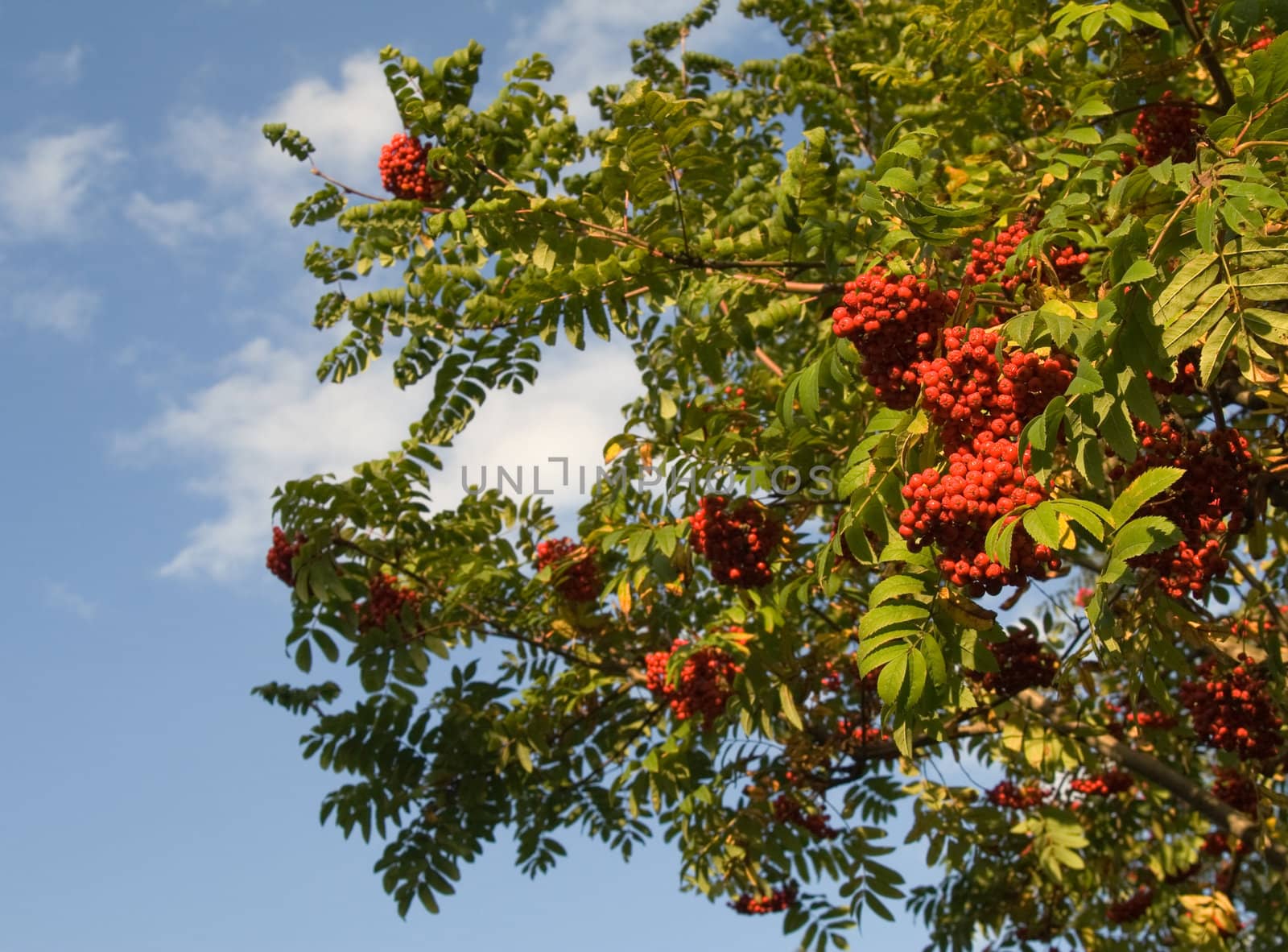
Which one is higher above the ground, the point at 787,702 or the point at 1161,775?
the point at 787,702

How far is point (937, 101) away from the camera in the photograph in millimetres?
5812

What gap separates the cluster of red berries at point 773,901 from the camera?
770cm

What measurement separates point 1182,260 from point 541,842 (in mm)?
5053

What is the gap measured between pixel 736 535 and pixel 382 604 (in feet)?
8.00

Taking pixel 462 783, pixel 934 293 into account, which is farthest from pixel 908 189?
pixel 462 783

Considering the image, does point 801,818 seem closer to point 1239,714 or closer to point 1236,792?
point 1236,792

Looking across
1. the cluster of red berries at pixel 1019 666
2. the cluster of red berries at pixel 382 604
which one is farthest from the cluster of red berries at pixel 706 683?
the cluster of red berries at pixel 382 604

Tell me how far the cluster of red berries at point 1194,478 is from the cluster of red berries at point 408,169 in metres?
3.52

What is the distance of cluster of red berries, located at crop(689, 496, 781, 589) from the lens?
4219 mm

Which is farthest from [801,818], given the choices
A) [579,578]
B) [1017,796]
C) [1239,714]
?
[1239,714]

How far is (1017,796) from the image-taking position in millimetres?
7094

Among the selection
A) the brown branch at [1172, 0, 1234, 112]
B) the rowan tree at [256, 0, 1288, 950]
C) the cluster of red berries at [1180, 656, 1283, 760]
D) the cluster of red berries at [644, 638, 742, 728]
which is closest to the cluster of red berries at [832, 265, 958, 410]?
the rowan tree at [256, 0, 1288, 950]

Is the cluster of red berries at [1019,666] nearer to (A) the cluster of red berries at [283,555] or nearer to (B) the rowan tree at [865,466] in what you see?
(B) the rowan tree at [865,466]

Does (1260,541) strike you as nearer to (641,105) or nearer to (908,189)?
(908,189)
